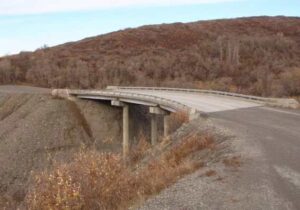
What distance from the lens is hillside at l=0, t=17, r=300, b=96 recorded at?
64.3 meters

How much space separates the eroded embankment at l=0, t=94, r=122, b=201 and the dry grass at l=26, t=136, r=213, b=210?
65.0 feet

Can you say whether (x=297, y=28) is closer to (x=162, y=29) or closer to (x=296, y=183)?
(x=162, y=29)

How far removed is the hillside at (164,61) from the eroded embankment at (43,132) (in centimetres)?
1489

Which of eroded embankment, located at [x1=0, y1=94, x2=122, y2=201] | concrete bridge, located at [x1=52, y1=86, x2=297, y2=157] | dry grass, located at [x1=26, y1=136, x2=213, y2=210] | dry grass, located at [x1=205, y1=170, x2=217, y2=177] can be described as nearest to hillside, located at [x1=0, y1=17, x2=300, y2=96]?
concrete bridge, located at [x1=52, y1=86, x2=297, y2=157]

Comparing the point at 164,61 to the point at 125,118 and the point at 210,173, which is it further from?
the point at 210,173

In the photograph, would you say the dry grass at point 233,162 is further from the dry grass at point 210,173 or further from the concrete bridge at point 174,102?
the concrete bridge at point 174,102

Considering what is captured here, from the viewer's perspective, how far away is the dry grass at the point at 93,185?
30.3 feet

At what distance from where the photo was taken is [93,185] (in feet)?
33.2

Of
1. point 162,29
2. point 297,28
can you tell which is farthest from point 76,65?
point 297,28

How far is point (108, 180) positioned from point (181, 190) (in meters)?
1.68

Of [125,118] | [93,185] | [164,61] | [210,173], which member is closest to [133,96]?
[125,118]

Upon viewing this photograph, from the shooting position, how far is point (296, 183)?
10.6 m

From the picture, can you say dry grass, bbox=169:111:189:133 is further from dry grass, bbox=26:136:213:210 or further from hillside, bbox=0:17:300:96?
hillside, bbox=0:17:300:96

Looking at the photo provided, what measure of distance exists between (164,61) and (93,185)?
6194cm
